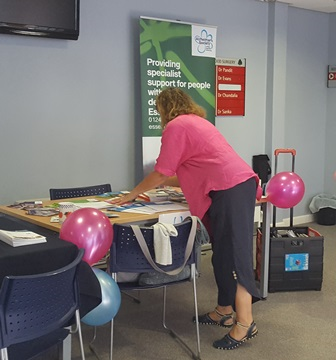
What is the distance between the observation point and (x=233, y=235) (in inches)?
117

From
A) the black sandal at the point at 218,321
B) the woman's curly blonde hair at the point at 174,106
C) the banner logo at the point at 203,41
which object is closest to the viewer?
the woman's curly blonde hair at the point at 174,106

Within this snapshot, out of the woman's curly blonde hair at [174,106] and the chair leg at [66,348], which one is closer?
the chair leg at [66,348]

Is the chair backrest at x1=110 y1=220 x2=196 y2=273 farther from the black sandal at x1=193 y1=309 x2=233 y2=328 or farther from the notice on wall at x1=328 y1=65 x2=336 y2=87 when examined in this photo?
the notice on wall at x1=328 y1=65 x2=336 y2=87

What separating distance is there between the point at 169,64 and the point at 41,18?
129cm

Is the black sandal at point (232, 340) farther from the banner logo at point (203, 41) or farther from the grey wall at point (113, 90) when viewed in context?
the banner logo at point (203, 41)

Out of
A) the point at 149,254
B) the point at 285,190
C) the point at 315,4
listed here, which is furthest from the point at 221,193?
the point at 315,4

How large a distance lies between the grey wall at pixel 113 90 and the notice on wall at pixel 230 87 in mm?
88

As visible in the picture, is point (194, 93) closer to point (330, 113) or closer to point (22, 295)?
point (330, 113)

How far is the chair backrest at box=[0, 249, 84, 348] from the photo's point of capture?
183cm

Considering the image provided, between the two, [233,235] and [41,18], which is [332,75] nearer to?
[41,18]

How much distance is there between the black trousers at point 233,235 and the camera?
2949 mm

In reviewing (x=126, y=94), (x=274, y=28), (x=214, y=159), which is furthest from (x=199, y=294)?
(x=274, y=28)

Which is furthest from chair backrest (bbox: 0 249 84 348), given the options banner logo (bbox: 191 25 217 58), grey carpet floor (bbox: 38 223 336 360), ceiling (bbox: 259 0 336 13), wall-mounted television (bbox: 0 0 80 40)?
ceiling (bbox: 259 0 336 13)

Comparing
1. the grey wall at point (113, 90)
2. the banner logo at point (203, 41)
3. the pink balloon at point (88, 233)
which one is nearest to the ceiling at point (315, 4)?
the grey wall at point (113, 90)
